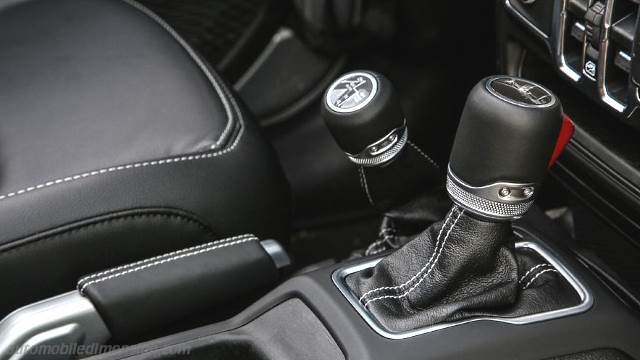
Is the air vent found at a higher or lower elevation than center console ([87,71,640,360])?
higher

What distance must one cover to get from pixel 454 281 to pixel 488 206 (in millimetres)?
93

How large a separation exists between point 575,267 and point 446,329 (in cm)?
18

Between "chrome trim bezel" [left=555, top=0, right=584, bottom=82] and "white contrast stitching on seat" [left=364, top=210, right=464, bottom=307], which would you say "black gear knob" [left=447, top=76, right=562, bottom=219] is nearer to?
"white contrast stitching on seat" [left=364, top=210, right=464, bottom=307]

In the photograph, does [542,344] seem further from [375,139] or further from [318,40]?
[318,40]

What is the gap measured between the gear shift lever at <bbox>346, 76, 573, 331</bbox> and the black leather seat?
25 centimetres

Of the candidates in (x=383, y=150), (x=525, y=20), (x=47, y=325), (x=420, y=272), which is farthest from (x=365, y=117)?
(x=47, y=325)

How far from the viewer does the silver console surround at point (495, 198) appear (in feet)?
2.27

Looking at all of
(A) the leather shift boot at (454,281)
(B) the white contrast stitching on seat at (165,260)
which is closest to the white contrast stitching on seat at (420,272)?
(A) the leather shift boot at (454,281)

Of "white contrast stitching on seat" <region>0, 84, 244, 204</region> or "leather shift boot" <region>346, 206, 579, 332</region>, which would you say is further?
"white contrast stitching on seat" <region>0, 84, 244, 204</region>

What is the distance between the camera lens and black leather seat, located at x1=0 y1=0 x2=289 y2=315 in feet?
3.04

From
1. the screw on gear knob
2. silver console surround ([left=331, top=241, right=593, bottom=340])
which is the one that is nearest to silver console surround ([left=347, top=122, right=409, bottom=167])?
the screw on gear knob

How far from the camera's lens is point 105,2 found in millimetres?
1230

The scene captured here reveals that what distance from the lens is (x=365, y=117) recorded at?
0.80 metres

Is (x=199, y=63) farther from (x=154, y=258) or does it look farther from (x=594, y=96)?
(x=594, y=96)
